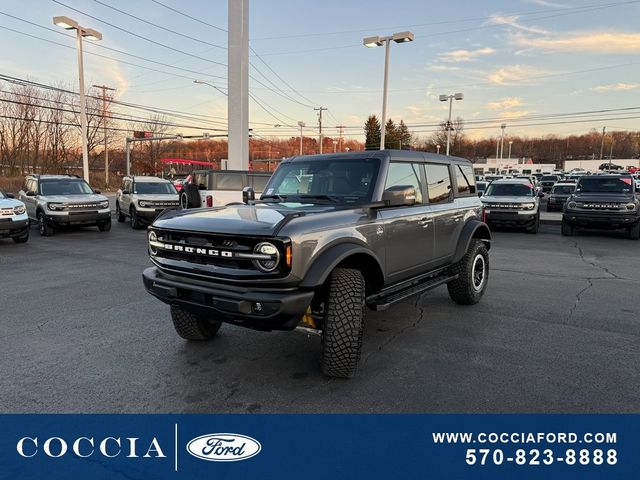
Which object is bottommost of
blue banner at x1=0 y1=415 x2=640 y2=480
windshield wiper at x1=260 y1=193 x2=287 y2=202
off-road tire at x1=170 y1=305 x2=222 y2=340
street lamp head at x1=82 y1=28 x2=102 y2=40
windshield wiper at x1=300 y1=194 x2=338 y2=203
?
blue banner at x1=0 y1=415 x2=640 y2=480

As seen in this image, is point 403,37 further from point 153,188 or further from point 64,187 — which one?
point 64,187

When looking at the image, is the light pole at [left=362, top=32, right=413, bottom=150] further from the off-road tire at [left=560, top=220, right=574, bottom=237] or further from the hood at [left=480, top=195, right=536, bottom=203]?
the off-road tire at [left=560, top=220, right=574, bottom=237]

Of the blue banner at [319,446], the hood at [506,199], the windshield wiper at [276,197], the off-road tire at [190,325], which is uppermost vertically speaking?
the windshield wiper at [276,197]

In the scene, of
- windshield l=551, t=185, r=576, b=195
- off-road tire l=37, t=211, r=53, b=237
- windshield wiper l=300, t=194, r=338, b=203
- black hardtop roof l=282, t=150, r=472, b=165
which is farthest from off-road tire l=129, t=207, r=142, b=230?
windshield l=551, t=185, r=576, b=195

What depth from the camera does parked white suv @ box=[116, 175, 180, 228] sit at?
49.8ft

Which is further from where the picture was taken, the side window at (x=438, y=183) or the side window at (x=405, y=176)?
the side window at (x=438, y=183)

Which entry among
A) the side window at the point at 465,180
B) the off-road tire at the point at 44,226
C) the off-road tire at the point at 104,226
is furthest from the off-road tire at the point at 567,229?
the off-road tire at the point at 44,226

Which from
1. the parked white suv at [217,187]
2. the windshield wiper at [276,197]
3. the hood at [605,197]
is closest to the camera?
the windshield wiper at [276,197]

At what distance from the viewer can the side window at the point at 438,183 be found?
530 cm

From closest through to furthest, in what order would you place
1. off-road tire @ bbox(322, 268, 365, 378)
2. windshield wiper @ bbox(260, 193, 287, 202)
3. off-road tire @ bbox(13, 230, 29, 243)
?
1. off-road tire @ bbox(322, 268, 365, 378)
2. windshield wiper @ bbox(260, 193, 287, 202)
3. off-road tire @ bbox(13, 230, 29, 243)

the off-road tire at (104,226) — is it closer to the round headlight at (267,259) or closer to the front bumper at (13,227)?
the front bumper at (13,227)

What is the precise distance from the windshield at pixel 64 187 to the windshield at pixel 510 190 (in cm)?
1394

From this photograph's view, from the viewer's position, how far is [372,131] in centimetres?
8575

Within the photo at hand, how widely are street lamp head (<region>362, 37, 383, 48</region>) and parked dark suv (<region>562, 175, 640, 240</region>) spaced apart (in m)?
12.4
